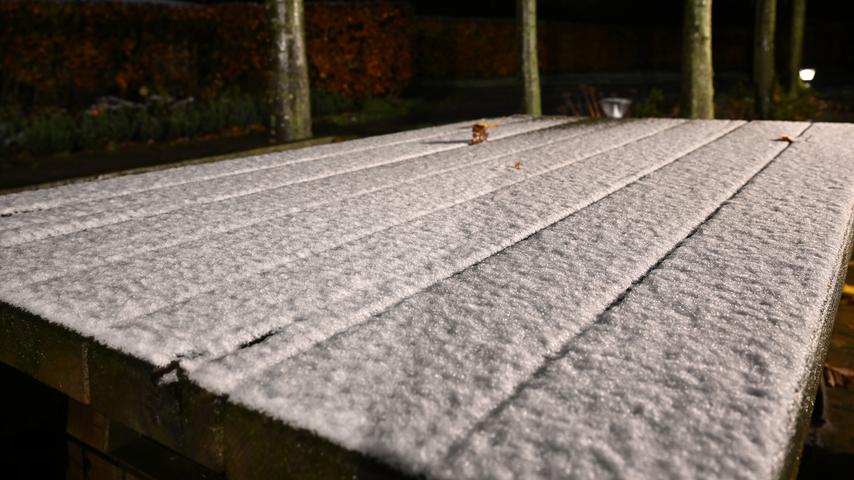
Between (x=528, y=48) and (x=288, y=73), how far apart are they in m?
2.58

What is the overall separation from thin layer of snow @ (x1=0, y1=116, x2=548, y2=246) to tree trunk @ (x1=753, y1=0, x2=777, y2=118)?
574cm

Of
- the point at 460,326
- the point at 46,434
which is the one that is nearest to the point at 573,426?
the point at 460,326

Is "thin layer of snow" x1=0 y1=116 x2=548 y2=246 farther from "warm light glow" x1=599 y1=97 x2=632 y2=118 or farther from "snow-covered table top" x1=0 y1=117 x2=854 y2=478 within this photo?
"warm light glow" x1=599 y1=97 x2=632 y2=118

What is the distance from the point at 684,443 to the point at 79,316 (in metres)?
0.73

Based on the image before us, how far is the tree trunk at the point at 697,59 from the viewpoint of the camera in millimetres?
5227

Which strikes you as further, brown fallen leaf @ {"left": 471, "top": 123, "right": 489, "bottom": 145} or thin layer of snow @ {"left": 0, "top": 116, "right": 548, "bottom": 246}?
brown fallen leaf @ {"left": 471, "top": 123, "right": 489, "bottom": 145}

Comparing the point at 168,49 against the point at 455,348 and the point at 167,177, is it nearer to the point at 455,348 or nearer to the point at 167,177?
the point at 167,177

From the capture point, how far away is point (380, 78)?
11156 millimetres

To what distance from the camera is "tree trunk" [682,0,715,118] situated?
523 cm

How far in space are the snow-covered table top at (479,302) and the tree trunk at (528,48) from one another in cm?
448

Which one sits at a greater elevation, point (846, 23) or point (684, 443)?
point (846, 23)

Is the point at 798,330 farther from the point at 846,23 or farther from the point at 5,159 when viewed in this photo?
the point at 846,23

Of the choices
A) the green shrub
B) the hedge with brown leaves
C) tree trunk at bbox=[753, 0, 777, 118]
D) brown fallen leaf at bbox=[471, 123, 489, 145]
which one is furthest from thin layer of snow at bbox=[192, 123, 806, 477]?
the green shrub

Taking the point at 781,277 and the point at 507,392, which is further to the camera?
the point at 781,277
